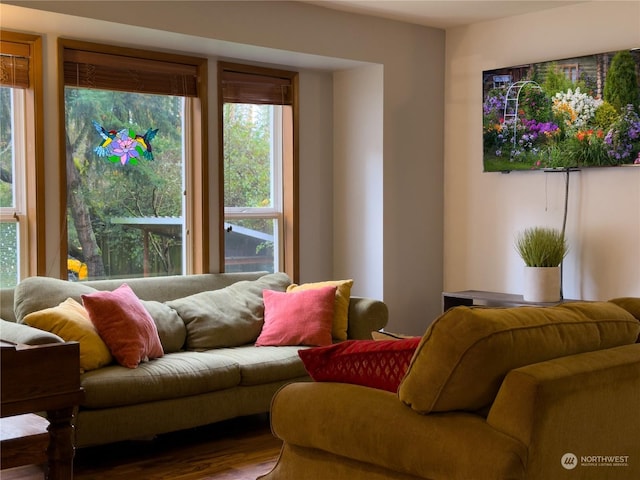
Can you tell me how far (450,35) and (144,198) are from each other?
256 centimetres

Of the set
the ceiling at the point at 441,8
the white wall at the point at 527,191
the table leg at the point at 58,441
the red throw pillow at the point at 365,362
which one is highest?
the ceiling at the point at 441,8

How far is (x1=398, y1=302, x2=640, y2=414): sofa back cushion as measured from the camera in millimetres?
2184

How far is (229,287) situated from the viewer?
17.0 feet

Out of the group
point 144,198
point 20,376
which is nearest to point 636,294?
point 144,198

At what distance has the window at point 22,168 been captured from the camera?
4621 mm

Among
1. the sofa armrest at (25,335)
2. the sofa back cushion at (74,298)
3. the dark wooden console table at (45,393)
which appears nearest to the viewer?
the dark wooden console table at (45,393)

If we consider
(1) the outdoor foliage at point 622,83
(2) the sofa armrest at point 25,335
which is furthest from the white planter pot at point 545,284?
(2) the sofa armrest at point 25,335

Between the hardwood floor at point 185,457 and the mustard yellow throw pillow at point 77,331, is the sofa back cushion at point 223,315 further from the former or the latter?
the mustard yellow throw pillow at point 77,331

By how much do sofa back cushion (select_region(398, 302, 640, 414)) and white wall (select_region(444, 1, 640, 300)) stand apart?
302 centimetres

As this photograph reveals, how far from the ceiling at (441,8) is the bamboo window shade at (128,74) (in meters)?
0.97

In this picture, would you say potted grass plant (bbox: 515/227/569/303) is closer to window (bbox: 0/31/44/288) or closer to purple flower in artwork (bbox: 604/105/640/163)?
purple flower in artwork (bbox: 604/105/640/163)

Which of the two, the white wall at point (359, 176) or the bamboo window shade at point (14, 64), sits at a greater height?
the bamboo window shade at point (14, 64)

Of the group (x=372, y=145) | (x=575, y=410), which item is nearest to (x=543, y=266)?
(x=372, y=145)

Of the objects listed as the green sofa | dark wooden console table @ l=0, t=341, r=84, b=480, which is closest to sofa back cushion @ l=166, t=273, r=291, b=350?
the green sofa
